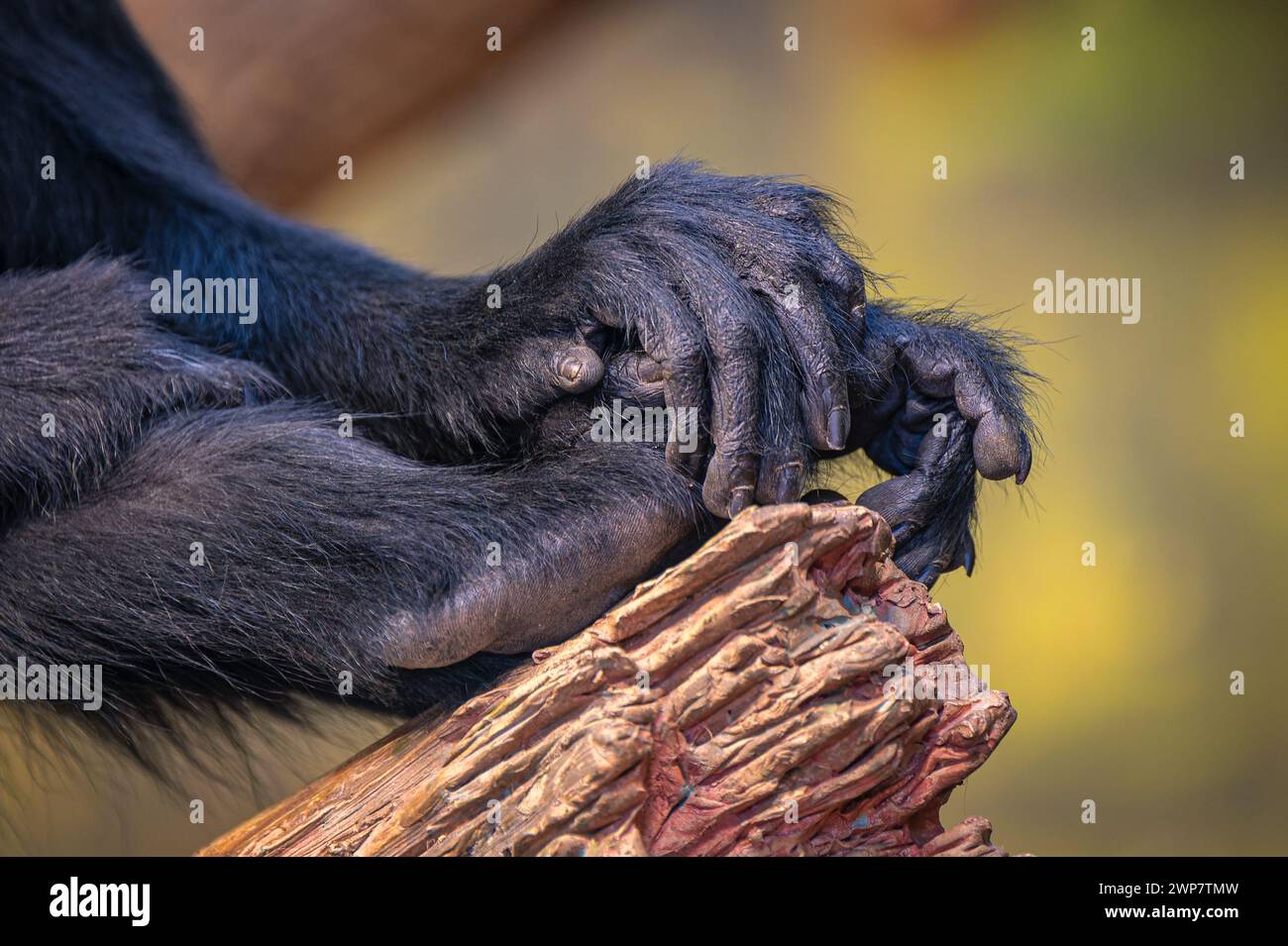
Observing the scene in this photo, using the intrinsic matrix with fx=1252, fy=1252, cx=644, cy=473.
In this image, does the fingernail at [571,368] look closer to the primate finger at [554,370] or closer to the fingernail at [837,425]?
the primate finger at [554,370]

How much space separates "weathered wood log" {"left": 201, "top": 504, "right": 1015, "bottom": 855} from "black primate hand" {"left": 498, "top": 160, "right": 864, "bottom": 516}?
2.0 inches

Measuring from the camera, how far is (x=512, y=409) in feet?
2.60

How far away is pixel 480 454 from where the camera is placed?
0.84m

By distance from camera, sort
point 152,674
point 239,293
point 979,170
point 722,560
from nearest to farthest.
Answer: point 722,560, point 152,674, point 239,293, point 979,170

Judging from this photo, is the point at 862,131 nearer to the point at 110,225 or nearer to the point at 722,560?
the point at 110,225

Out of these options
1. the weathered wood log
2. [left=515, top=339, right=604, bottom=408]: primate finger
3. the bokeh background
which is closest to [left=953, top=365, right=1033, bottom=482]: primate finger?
the weathered wood log

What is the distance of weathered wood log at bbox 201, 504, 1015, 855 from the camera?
0.65m

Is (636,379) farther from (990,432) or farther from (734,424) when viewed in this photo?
(990,432)

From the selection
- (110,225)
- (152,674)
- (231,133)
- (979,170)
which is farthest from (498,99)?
(152,674)

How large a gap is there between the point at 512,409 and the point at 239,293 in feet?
1.07

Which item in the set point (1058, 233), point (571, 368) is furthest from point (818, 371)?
point (1058, 233)

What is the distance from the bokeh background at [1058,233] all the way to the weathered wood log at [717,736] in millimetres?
1024

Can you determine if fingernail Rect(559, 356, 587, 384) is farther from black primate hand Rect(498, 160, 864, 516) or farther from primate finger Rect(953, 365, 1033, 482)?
primate finger Rect(953, 365, 1033, 482)

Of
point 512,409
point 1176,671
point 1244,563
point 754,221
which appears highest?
point 754,221
